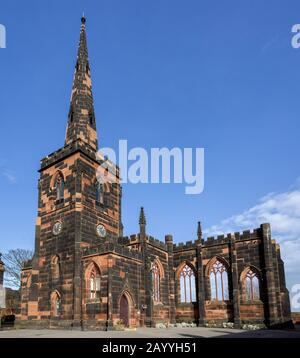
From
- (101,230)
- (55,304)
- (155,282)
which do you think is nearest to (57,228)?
(101,230)

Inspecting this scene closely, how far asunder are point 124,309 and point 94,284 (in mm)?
2791

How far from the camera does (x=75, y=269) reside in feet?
87.1

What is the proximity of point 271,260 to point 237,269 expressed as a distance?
3043 millimetres

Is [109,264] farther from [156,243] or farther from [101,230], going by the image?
[156,243]

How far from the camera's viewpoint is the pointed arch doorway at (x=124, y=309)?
26344mm

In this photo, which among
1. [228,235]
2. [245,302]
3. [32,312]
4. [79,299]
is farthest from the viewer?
[228,235]

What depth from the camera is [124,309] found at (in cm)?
2664

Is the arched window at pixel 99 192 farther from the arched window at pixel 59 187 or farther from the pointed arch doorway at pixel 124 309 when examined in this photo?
the pointed arch doorway at pixel 124 309

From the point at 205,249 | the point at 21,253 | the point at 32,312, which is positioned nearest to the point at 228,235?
the point at 205,249

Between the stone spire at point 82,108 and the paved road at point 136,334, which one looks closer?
the paved road at point 136,334

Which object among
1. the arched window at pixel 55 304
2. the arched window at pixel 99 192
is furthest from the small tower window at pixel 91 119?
the arched window at pixel 55 304

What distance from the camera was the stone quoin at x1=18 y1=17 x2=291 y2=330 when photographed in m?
26.2

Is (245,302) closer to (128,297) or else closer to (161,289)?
(161,289)

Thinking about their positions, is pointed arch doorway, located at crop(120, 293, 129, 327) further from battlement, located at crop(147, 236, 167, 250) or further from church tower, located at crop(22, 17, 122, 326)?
battlement, located at crop(147, 236, 167, 250)
